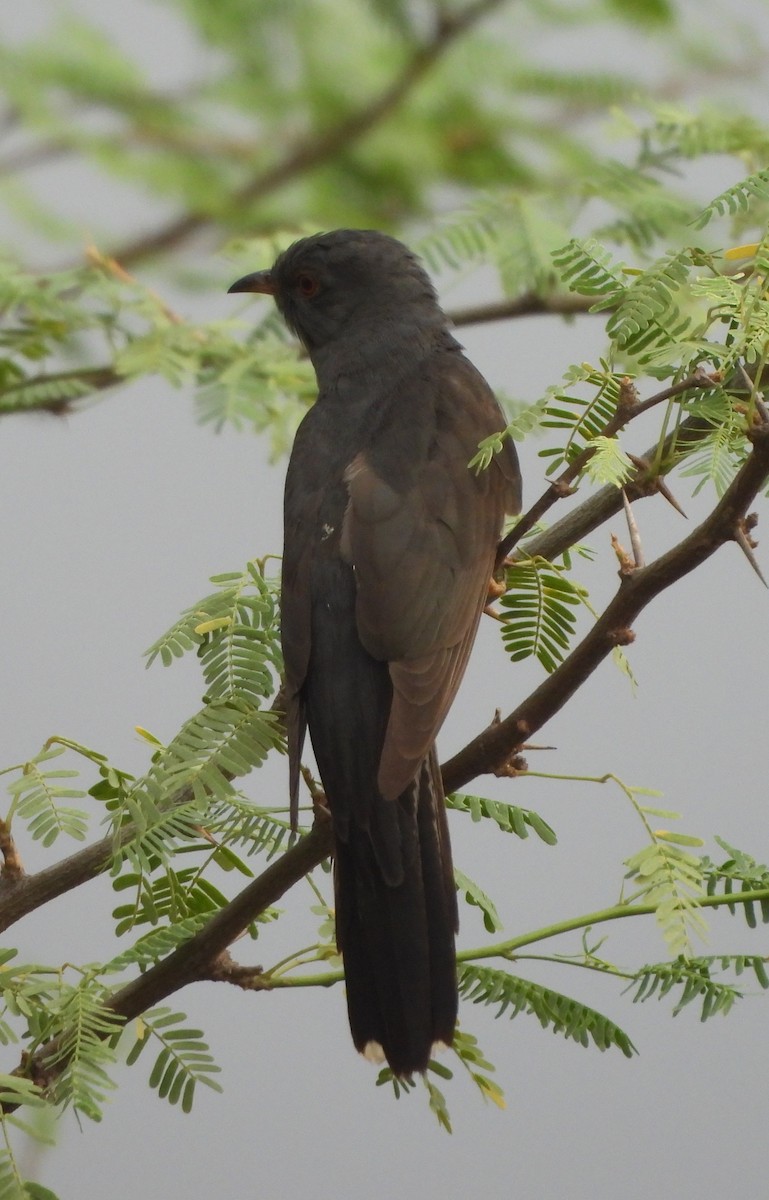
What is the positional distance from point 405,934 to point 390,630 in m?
0.44

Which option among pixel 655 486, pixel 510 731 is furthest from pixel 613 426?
pixel 510 731

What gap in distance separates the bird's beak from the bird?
1.30 feet

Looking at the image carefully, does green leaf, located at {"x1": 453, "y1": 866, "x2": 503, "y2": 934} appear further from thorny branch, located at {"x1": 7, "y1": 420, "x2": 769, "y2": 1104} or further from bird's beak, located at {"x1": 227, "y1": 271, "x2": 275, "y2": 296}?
bird's beak, located at {"x1": 227, "y1": 271, "x2": 275, "y2": 296}

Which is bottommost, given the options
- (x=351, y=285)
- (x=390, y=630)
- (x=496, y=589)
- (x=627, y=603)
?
(x=627, y=603)

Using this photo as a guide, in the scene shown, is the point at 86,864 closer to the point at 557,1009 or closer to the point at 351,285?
the point at 557,1009

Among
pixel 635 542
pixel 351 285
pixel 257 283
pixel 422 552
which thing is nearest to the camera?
pixel 635 542

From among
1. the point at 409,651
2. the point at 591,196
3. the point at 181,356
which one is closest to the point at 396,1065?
the point at 409,651

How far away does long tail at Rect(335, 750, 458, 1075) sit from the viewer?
1.80m

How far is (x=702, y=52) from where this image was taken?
145 inches

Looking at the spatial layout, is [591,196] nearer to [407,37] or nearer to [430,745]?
[407,37]

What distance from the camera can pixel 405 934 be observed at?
1813 mm

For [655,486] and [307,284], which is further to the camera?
[307,284]

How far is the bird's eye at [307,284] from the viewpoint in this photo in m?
2.81

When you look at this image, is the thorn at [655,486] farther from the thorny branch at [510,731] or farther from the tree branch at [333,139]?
the tree branch at [333,139]
